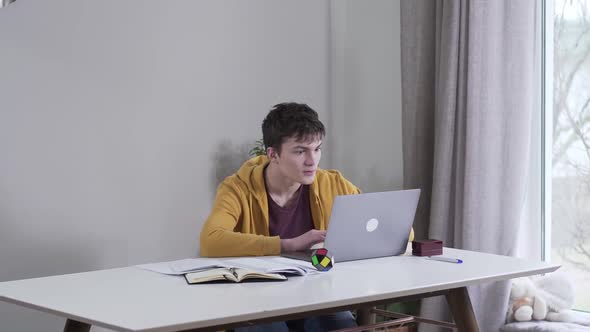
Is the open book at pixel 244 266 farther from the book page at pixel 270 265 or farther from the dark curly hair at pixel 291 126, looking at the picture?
the dark curly hair at pixel 291 126

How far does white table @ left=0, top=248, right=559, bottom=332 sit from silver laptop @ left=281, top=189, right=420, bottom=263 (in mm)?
50

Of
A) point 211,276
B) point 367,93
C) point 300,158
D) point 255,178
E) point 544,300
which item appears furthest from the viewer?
point 367,93

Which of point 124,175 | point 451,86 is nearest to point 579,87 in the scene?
point 451,86

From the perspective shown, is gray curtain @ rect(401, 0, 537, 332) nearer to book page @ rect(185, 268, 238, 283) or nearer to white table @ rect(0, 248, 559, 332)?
white table @ rect(0, 248, 559, 332)

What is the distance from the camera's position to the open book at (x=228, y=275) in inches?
82.4

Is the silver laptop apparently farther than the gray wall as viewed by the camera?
No

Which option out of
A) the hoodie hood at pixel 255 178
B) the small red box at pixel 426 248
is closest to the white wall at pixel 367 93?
the hoodie hood at pixel 255 178

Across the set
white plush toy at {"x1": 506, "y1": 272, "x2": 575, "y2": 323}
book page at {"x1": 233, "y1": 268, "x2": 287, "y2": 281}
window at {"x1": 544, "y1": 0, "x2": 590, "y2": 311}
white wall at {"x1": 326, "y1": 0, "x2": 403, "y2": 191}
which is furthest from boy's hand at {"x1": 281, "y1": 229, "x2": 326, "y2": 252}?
white wall at {"x1": 326, "y1": 0, "x2": 403, "y2": 191}

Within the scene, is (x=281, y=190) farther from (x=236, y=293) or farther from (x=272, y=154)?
(x=236, y=293)

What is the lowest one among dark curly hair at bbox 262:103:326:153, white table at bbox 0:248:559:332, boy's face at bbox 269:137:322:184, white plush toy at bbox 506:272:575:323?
white plush toy at bbox 506:272:575:323

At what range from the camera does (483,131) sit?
11.3 ft

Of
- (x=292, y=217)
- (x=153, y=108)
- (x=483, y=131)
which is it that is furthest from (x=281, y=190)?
(x=483, y=131)

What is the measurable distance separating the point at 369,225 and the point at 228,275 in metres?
0.54

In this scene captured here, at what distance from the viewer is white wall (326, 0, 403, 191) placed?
4117mm
